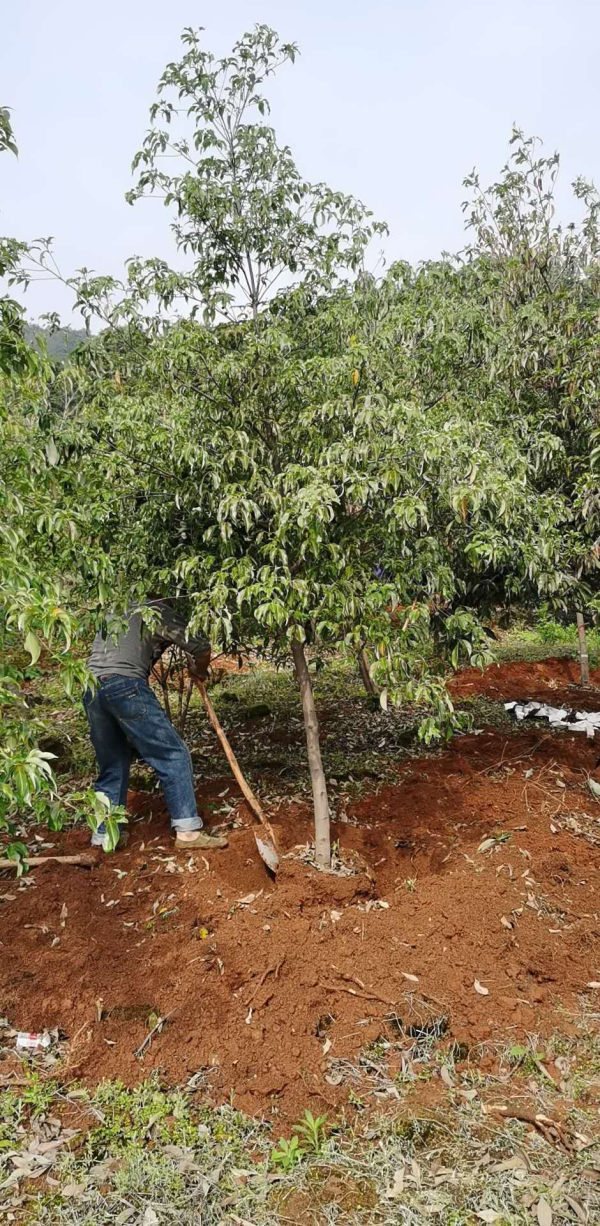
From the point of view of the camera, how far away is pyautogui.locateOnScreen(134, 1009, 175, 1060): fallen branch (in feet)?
9.51

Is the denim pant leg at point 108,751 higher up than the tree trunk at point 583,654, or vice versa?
the denim pant leg at point 108,751

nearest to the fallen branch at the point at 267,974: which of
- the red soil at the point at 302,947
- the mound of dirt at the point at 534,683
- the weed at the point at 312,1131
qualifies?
the red soil at the point at 302,947

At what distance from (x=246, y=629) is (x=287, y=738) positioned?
2.75 metres

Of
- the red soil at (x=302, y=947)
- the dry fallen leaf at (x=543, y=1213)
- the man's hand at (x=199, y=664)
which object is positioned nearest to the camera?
the dry fallen leaf at (x=543, y=1213)

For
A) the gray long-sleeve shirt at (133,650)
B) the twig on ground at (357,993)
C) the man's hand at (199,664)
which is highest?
the gray long-sleeve shirt at (133,650)

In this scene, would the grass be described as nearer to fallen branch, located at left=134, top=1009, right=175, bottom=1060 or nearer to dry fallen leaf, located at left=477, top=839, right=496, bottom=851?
fallen branch, located at left=134, top=1009, right=175, bottom=1060

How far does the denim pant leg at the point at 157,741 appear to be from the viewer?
420 cm

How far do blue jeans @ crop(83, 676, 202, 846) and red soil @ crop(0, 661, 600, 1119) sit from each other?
0.29 meters

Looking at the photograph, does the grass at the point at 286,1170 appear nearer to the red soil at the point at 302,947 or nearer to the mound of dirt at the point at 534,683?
the red soil at the point at 302,947

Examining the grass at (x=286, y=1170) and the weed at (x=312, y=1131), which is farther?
the weed at (x=312, y=1131)

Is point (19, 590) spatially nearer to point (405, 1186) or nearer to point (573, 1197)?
point (405, 1186)

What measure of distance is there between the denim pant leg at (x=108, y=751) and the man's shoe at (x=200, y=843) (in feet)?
1.54

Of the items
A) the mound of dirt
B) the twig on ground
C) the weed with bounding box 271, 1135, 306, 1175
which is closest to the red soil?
the twig on ground

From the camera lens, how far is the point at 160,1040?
2.94 meters
